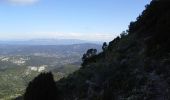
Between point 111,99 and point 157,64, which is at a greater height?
point 157,64

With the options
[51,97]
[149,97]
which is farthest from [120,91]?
[51,97]

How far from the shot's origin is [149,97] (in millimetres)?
17953

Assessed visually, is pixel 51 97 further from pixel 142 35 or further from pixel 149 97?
pixel 142 35

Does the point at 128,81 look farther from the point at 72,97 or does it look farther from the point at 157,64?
the point at 72,97

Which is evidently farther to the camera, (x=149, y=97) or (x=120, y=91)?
(x=120, y=91)

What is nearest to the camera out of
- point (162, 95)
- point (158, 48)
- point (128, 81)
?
point (162, 95)

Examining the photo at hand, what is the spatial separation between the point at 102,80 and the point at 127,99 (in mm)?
4741

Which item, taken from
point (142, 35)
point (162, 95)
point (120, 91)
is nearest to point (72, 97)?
point (120, 91)

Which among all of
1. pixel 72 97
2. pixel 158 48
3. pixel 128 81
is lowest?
pixel 72 97

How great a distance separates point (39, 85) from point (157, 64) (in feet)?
24.6

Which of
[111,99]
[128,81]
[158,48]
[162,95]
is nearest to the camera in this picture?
[162,95]

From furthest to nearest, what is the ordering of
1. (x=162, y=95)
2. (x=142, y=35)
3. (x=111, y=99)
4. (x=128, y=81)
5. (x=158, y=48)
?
(x=142, y=35) → (x=158, y=48) → (x=128, y=81) → (x=111, y=99) → (x=162, y=95)

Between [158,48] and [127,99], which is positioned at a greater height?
[158,48]

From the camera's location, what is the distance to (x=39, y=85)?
2138 centimetres
